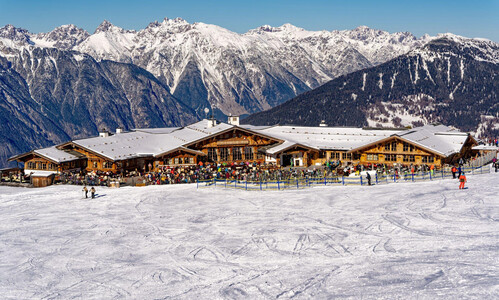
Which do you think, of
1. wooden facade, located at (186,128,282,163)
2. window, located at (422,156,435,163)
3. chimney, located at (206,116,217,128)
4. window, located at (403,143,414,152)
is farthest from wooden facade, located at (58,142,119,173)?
window, located at (422,156,435,163)

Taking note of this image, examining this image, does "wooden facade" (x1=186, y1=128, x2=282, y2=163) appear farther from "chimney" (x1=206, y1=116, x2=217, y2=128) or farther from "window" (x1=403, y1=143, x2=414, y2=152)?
"window" (x1=403, y1=143, x2=414, y2=152)

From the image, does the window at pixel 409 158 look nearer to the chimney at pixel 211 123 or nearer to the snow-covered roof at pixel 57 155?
the chimney at pixel 211 123

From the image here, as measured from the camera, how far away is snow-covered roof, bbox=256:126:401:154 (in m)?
72.4

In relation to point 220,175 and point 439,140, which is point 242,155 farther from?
point 439,140

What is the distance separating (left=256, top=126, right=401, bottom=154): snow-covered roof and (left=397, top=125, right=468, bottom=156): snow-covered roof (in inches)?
173

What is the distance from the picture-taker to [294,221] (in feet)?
119

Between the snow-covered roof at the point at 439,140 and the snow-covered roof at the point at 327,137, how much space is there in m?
4.40

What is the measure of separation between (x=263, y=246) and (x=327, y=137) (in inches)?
1938

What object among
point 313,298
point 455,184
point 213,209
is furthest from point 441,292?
point 455,184

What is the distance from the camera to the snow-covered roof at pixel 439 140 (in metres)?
64.9

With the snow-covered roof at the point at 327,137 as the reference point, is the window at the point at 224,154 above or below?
below

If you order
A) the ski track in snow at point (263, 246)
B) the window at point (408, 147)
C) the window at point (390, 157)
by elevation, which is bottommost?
the ski track in snow at point (263, 246)

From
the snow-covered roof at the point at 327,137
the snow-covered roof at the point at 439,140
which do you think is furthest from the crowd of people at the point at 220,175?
the snow-covered roof at the point at 327,137

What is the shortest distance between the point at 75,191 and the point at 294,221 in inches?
1140
